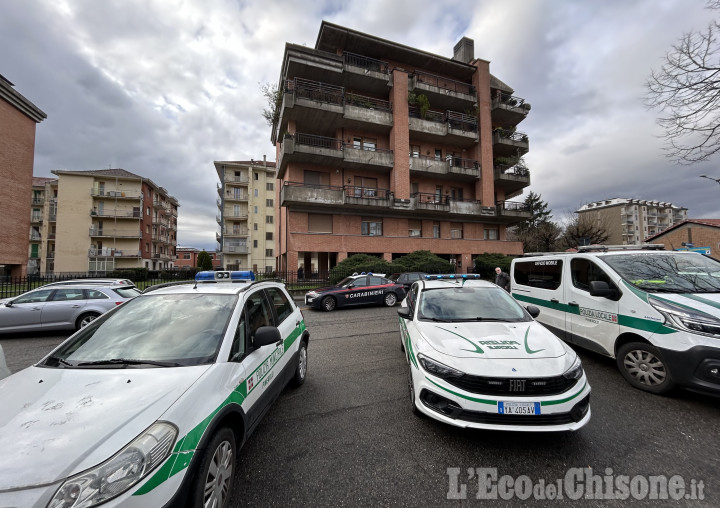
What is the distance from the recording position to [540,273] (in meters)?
6.00

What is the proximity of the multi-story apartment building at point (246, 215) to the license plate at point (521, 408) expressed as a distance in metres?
42.7

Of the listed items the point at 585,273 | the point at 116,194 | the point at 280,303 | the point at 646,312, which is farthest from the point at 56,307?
the point at 116,194

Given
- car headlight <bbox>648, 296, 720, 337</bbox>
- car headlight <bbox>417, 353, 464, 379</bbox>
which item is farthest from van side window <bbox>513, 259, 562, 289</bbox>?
car headlight <bbox>417, 353, 464, 379</bbox>

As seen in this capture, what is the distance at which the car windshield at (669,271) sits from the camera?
3.83 m

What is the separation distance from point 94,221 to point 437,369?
5213cm

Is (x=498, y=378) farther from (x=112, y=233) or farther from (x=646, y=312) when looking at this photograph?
(x=112, y=233)

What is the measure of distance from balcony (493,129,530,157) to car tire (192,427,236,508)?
28088 millimetres

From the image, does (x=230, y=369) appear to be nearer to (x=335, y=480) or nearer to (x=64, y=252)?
(x=335, y=480)

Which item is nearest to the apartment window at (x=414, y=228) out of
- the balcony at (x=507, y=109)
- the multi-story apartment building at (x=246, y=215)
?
the balcony at (x=507, y=109)

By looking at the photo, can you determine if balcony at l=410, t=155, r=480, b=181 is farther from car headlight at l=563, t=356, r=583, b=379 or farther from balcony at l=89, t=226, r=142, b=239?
balcony at l=89, t=226, r=142, b=239

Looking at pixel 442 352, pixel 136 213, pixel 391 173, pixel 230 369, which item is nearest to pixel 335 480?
pixel 230 369

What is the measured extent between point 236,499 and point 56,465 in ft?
4.20

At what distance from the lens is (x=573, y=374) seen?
8.57 ft

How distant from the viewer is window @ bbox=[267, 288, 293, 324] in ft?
12.1
